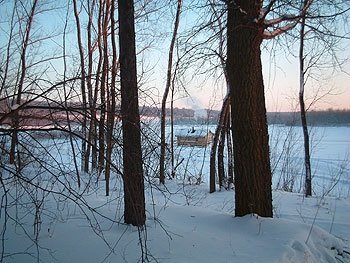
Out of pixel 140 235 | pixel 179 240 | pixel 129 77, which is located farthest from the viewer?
pixel 129 77

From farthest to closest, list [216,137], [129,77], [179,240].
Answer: [216,137] → [129,77] → [179,240]

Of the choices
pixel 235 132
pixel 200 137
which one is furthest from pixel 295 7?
pixel 200 137

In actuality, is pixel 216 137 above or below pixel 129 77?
below

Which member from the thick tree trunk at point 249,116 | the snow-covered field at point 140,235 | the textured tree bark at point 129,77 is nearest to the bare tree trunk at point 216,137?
the snow-covered field at point 140,235

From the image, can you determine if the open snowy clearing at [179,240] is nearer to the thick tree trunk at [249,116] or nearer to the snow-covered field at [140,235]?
the snow-covered field at [140,235]

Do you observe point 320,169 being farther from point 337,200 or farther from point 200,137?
point 337,200

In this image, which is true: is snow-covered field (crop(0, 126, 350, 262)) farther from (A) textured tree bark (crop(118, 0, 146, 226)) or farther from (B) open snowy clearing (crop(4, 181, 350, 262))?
(A) textured tree bark (crop(118, 0, 146, 226))

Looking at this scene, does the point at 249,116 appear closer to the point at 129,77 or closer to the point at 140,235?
the point at 129,77

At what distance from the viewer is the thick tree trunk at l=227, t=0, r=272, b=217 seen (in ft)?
16.4

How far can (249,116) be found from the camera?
502 cm

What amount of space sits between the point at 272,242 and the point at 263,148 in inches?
60.8

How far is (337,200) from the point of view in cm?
980

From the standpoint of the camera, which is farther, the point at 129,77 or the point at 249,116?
the point at 249,116

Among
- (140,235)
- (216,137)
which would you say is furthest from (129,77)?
(216,137)
